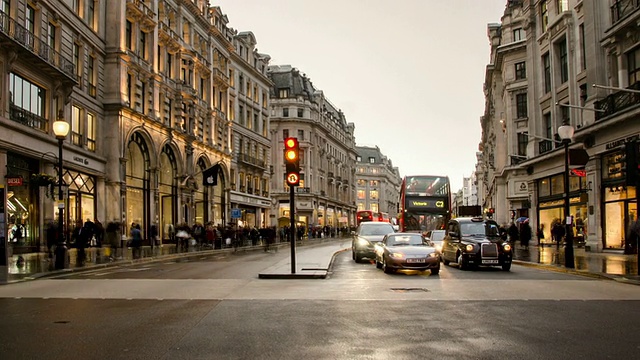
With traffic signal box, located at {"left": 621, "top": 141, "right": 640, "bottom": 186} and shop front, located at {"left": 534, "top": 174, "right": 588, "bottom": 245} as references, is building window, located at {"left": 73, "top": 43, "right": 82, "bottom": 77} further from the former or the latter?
traffic signal box, located at {"left": 621, "top": 141, "right": 640, "bottom": 186}

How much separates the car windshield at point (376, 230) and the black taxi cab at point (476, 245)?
466 cm

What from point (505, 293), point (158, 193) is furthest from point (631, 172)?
point (158, 193)

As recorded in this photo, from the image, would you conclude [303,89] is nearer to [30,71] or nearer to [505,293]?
[30,71]

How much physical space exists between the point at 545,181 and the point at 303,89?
61622mm

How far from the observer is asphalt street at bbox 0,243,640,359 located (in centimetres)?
746

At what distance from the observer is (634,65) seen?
2778cm

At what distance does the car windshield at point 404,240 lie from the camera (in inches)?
826

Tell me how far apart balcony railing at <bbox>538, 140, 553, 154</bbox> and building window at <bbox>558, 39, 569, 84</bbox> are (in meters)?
4.13

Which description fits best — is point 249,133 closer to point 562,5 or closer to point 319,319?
point 562,5

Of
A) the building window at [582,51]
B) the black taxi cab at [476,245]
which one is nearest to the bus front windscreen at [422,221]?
the building window at [582,51]

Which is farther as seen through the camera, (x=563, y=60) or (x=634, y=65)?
(x=563, y=60)

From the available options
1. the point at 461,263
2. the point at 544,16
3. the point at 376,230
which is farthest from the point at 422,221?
the point at 544,16

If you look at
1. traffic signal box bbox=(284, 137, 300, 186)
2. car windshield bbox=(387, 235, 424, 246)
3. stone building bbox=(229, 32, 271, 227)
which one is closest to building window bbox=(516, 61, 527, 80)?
stone building bbox=(229, 32, 271, 227)

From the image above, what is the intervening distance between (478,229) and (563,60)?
65.3 feet
